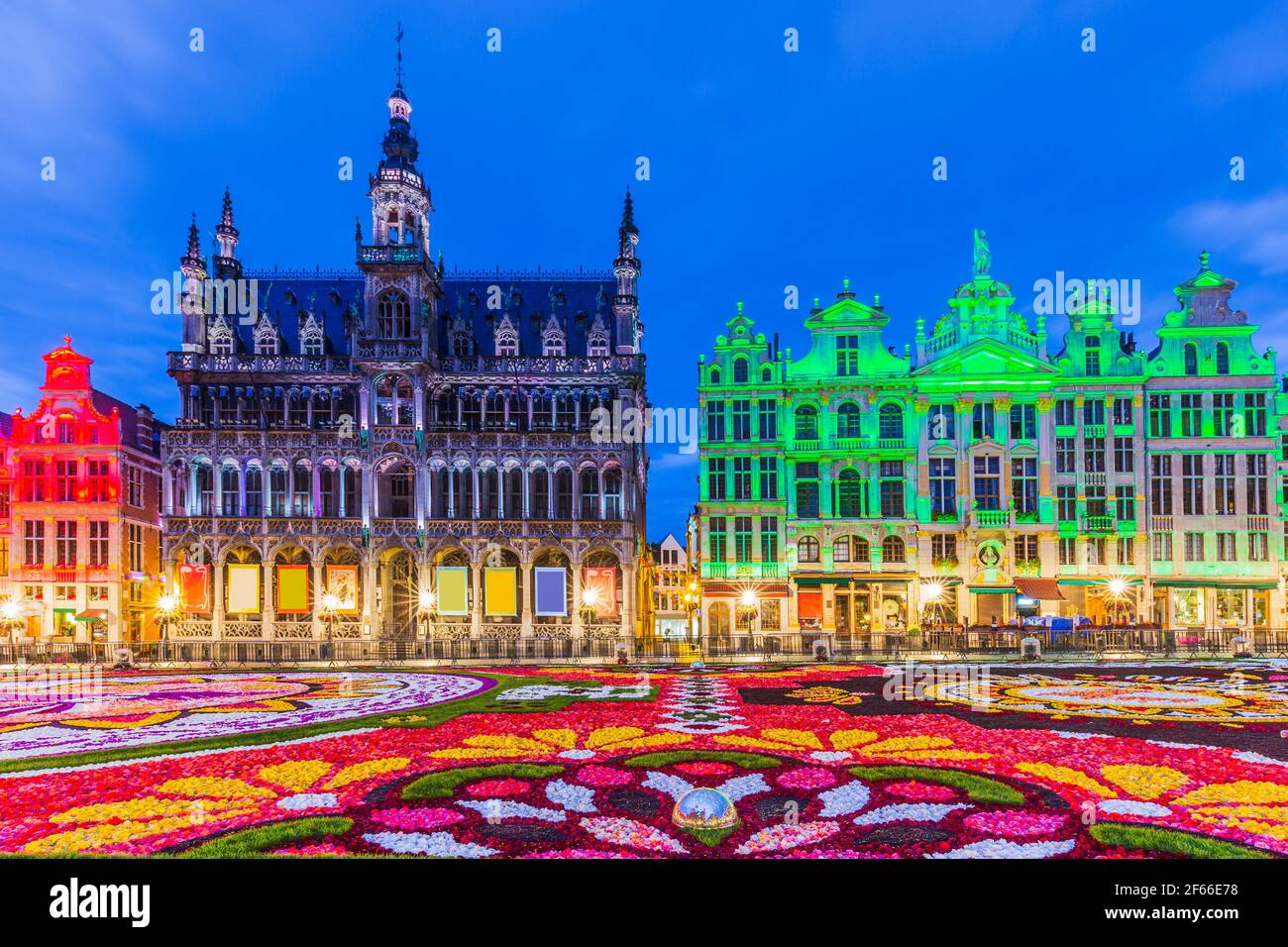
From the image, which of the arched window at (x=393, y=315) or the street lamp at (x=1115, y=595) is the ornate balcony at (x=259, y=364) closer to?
the arched window at (x=393, y=315)

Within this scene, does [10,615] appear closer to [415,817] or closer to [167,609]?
[167,609]

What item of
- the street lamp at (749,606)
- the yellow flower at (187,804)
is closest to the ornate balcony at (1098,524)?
the street lamp at (749,606)

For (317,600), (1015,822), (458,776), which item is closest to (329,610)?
(317,600)

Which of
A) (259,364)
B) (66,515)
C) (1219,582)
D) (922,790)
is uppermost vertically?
(259,364)

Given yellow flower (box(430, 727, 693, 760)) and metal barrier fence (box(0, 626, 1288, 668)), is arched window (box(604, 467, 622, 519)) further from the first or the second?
yellow flower (box(430, 727, 693, 760))

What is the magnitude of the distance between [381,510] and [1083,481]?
44243 mm

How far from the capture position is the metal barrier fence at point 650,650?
123 ft

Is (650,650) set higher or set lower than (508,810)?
lower

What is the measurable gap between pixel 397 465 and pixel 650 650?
21701 mm

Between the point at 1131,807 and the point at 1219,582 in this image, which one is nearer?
the point at 1131,807

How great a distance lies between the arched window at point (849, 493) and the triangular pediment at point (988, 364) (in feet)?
25.1

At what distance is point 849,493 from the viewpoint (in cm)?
5394

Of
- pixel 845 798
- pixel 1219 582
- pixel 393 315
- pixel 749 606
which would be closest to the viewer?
pixel 845 798
